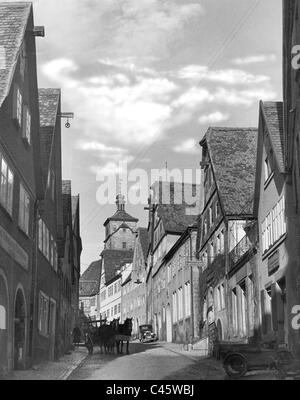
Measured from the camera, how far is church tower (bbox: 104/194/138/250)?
127m

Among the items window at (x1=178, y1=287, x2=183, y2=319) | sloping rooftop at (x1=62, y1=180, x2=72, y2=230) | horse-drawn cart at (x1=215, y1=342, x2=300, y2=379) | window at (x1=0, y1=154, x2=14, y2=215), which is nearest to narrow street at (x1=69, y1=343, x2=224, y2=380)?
horse-drawn cart at (x1=215, y1=342, x2=300, y2=379)

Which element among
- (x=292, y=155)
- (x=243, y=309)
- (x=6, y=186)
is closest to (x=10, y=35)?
(x=6, y=186)

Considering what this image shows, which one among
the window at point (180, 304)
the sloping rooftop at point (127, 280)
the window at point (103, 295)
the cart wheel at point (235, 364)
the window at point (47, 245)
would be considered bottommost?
the cart wheel at point (235, 364)

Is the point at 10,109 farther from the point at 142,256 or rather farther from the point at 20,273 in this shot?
the point at 142,256

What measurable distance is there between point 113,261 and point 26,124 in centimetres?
8117

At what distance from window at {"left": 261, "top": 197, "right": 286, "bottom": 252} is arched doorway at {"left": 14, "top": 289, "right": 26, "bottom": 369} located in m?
9.13

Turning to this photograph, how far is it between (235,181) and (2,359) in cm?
2018

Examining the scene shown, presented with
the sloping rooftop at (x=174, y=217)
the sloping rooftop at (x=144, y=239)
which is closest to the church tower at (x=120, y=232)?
the sloping rooftop at (x=144, y=239)

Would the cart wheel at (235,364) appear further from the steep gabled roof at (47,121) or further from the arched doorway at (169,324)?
the arched doorway at (169,324)

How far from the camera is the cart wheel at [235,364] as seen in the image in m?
15.3

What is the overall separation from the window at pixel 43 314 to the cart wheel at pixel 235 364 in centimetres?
918

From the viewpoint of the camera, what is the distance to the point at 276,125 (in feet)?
77.7

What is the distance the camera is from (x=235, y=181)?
3381 centimetres
